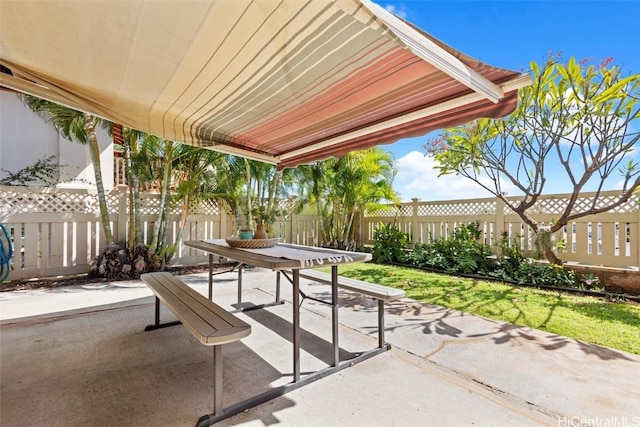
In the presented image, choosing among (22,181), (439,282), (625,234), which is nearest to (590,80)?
(625,234)

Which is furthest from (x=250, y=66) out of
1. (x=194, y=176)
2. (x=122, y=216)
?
(x=122, y=216)

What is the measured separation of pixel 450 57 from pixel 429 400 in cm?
195

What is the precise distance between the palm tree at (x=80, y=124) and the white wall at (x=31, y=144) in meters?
2.41

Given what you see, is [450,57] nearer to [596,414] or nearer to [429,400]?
[429,400]

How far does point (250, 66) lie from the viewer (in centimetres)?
180

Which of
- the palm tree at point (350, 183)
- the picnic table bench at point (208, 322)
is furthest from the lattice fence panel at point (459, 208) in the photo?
the picnic table bench at point (208, 322)

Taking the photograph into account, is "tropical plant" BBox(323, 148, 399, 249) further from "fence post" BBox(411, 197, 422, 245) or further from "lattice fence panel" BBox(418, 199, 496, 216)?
"lattice fence panel" BBox(418, 199, 496, 216)

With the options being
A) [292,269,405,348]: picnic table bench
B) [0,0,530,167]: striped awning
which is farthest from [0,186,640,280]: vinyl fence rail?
[292,269,405,348]: picnic table bench

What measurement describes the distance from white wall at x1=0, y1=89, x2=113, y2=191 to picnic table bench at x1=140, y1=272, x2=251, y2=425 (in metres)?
6.44

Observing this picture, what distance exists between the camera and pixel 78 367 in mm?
2232

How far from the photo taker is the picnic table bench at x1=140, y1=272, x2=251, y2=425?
1642mm

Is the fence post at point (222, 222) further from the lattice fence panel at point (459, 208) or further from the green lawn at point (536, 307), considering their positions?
the lattice fence panel at point (459, 208)

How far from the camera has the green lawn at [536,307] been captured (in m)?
2.84

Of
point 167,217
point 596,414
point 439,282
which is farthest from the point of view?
point 167,217
